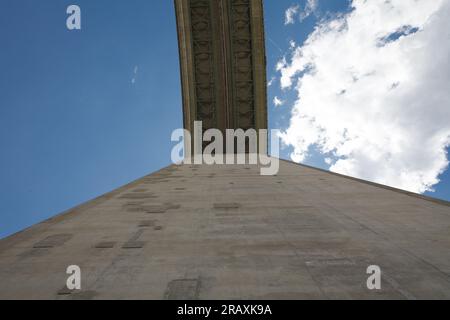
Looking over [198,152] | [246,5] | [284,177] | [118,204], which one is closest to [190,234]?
[118,204]

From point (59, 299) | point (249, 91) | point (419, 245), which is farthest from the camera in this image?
point (249, 91)

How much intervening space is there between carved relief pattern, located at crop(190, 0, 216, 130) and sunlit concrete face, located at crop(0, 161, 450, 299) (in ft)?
84.6

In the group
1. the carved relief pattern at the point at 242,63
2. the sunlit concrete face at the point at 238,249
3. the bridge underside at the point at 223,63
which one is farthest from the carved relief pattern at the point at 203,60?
the sunlit concrete face at the point at 238,249

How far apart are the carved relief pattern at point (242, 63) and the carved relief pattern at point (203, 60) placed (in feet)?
8.37

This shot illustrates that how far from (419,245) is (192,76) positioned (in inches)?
1222

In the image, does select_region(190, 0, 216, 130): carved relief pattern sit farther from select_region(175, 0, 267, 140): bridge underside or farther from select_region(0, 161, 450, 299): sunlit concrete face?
select_region(0, 161, 450, 299): sunlit concrete face

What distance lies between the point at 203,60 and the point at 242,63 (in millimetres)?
4275

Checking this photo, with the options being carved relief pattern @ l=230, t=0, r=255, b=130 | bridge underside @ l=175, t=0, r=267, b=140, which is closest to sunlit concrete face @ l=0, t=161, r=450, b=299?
bridge underside @ l=175, t=0, r=267, b=140

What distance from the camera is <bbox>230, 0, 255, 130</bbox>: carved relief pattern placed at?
34.0m

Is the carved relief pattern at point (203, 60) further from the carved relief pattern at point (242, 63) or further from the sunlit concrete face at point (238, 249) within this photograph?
the sunlit concrete face at point (238, 249)

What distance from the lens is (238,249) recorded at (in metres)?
6.51

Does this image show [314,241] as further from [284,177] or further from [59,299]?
[284,177]

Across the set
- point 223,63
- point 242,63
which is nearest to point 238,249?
point 223,63
